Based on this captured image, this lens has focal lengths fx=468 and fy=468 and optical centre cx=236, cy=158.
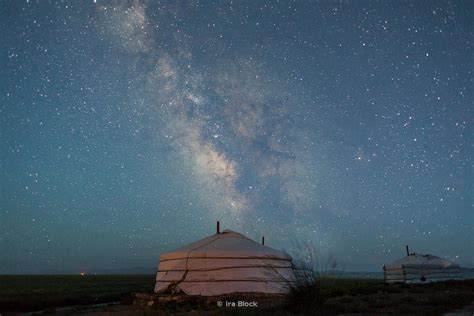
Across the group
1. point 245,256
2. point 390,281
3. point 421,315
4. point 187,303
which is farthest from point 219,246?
point 390,281

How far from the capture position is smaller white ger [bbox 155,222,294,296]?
1208 cm

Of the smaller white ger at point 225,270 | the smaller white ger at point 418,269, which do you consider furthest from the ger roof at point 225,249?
the smaller white ger at point 418,269

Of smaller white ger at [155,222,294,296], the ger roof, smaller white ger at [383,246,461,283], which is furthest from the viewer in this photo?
smaller white ger at [383,246,461,283]

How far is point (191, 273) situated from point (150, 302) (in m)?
1.29

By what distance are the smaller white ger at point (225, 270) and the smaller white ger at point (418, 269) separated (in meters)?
13.7

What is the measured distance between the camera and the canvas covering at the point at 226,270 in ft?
39.6

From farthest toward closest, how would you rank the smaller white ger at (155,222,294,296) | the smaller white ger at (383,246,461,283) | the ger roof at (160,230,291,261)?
the smaller white ger at (383,246,461,283) → the ger roof at (160,230,291,261) → the smaller white ger at (155,222,294,296)

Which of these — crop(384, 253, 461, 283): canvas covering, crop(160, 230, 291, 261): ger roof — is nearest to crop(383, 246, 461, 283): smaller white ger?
crop(384, 253, 461, 283): canvas covering

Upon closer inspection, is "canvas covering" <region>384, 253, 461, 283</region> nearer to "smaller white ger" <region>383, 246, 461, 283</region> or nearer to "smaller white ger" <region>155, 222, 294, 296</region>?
A: "smaller white ger" <region>383, 246, 461, 283</region>

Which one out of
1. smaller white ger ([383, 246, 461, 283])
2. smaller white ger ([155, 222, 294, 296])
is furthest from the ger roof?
smaller white ger ([383, 246, 461, 283])

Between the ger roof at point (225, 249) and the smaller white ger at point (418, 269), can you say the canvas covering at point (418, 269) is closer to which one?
the smaller white ger at point (418, 269)

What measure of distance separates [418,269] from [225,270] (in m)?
15.6

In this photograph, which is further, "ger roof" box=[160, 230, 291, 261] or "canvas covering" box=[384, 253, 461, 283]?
"canvas covering" box=[384, 253, 461, 283]

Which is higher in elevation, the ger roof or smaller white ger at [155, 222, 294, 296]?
the ger roof
